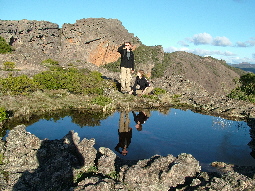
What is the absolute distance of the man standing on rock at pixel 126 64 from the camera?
707 inches

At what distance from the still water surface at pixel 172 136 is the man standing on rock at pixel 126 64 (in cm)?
543

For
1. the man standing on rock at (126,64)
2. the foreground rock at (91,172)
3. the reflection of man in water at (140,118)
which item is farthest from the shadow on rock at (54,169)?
the man standing on rock at (126,64)

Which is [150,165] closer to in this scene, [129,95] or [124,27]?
[129,95]

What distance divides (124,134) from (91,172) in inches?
→ 146

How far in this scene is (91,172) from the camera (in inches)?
290

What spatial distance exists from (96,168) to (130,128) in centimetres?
428

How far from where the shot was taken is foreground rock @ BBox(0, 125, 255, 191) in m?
5.97

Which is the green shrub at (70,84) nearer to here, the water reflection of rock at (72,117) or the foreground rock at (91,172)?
the water reflection of rock at (72,117)

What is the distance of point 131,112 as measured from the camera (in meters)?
14.9

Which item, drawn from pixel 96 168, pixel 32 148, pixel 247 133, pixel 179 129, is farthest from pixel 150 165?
pixel 247 133

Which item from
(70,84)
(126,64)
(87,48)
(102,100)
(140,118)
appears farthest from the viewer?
(87,48)

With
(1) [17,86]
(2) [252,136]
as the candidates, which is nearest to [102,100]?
(1) [17,86]

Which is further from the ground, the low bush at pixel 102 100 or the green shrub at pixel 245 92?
the green shrub at pixel 245 92

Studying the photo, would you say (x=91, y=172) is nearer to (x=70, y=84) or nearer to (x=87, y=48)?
(x=70, y=84)
